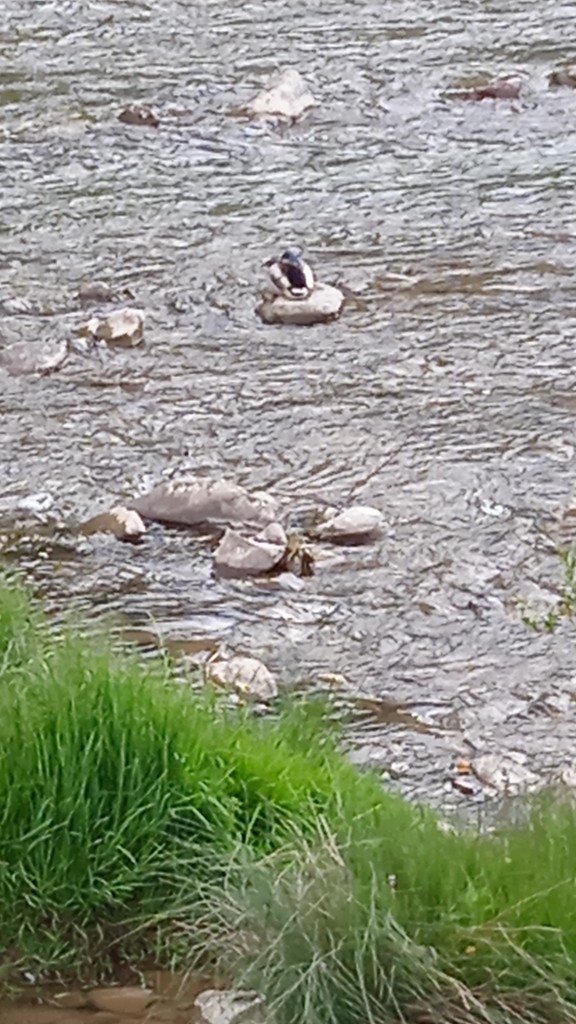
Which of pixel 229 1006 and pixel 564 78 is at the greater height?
pixel 229 1006

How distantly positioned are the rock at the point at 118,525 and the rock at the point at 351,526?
1.10 ft

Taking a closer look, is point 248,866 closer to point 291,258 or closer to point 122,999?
point 122,999

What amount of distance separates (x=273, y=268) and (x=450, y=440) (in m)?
0.79

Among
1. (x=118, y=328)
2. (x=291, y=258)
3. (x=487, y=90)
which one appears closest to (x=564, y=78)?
(x=487, y=90)

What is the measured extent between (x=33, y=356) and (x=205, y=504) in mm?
760

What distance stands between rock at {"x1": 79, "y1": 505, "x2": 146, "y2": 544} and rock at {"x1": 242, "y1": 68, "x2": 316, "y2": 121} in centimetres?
199

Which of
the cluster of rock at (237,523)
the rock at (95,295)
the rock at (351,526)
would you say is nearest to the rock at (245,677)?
the cluster of rock at (237,523)

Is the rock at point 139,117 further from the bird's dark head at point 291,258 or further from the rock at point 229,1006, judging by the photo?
the rock at point 229,1006

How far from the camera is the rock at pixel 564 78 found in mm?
5066

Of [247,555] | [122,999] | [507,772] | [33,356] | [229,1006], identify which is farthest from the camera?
[33,356]

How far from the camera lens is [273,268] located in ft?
13.2

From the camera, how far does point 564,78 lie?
508 centimetres

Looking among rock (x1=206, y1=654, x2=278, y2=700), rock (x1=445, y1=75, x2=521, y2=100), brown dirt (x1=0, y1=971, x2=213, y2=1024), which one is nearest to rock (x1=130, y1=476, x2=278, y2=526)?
rock (x1=206, y1=654, x2=278, y2=700)

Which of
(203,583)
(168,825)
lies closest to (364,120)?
(203,583)
